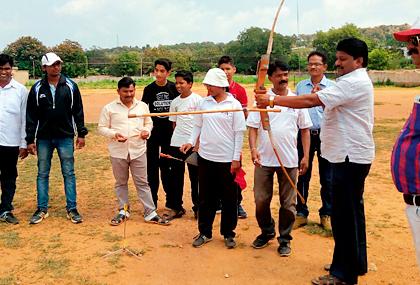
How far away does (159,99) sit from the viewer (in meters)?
6.14

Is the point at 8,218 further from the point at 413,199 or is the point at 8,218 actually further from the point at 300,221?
the point at 413,199

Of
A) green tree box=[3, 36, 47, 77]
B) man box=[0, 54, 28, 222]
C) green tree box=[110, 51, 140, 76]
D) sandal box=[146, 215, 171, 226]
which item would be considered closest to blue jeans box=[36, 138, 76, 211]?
man box=[0, 54, 28, 222]

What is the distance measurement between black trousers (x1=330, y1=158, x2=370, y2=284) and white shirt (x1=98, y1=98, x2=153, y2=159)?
99.3 inches

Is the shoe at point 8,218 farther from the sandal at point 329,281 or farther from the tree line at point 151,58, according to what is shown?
the tree line at point 151,58

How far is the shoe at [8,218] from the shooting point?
578cm

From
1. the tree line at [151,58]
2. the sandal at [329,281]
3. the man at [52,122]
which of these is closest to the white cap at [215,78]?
the man at [52,122]

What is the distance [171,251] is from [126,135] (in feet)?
5.01

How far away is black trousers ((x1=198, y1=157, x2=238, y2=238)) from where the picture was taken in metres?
4.99

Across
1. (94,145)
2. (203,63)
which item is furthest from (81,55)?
(94,145)

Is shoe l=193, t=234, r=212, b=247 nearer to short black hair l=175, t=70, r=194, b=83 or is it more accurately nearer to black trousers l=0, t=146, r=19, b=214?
short black hair l=175, t=70, r=194, b=83

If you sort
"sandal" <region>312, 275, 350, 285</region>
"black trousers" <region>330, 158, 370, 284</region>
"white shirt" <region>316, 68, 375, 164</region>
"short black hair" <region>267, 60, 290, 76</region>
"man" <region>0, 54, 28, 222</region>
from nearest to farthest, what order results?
"white shirt" <region>316, 68, 375, 164</region>, "black trousers" <region>330, 158, 370, 284</region>, "sandal" <region>312, 275, 350, 285</region>, "short black hair" <region>267, 60, 290, 76</region>, "man" <region>0, 54, 28, 222</region>

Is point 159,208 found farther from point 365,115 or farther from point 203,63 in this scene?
point 203,63

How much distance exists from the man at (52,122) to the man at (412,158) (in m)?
4.03

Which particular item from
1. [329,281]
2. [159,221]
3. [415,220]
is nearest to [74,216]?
[159,221]
